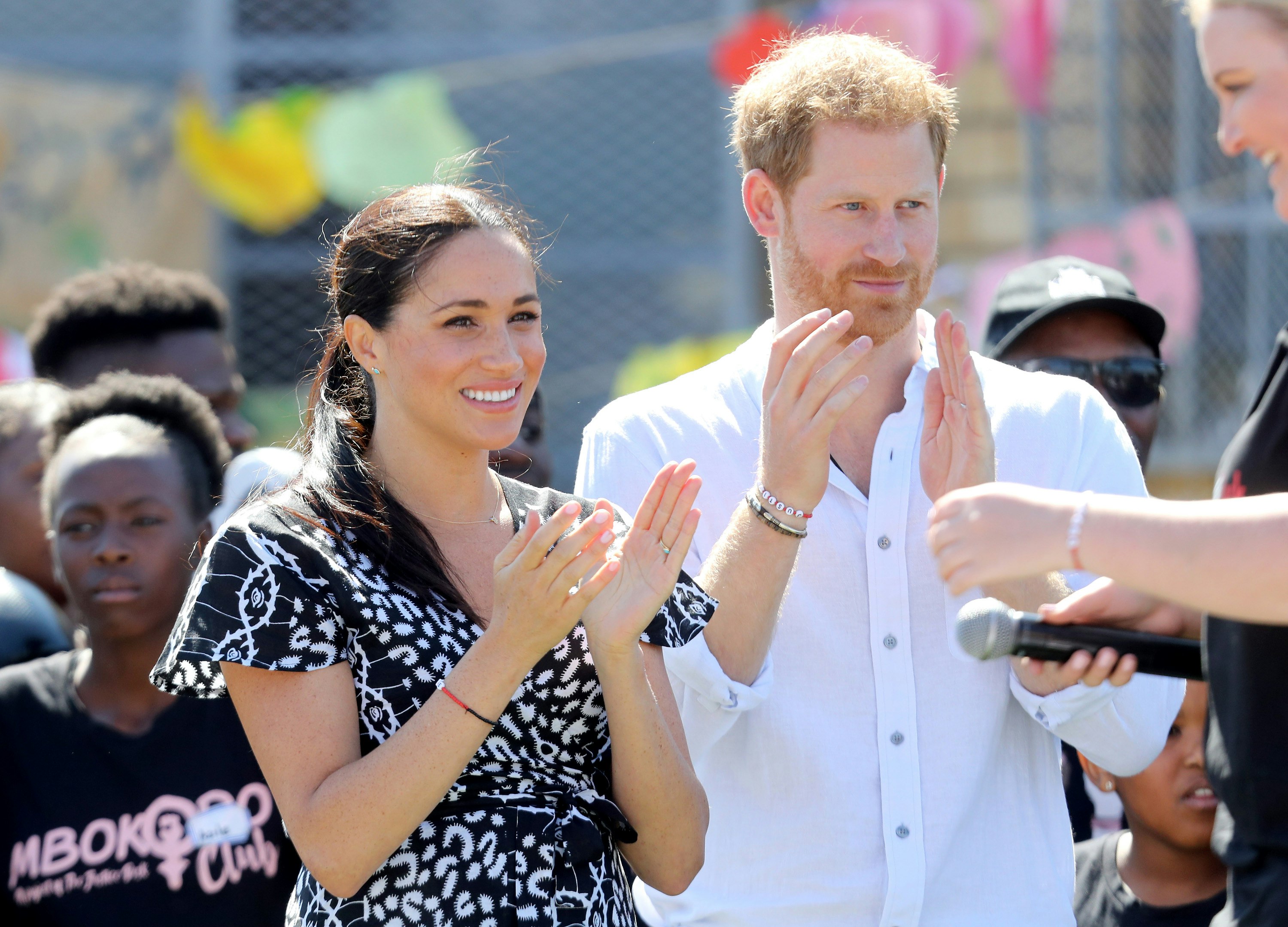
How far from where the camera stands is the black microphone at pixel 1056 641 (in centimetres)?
168

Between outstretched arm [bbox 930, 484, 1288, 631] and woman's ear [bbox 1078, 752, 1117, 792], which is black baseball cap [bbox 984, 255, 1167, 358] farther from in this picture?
outstretched arm [bbox 930, 484, 1288, 631]

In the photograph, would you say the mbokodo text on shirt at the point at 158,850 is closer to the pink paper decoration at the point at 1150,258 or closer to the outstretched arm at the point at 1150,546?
the outstretched arm at the point at 1150,546

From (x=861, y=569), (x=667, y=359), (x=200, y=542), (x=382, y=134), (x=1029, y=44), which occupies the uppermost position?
(x=1029, y=44)

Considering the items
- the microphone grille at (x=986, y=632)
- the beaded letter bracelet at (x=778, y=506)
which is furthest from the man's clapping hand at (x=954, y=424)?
the microphone grille at (x=986, y=632)

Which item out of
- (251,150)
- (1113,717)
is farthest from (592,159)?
(1113,717)

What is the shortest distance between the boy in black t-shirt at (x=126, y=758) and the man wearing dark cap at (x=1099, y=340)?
75.5 inches

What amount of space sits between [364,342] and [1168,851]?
1811 millimetres

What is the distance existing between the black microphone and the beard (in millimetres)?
783

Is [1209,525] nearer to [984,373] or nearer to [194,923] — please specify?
[984,373]

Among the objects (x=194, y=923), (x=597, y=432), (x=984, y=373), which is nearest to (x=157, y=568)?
(x=194, y=923)

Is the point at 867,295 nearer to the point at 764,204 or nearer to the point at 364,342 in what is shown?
the point at 764,204

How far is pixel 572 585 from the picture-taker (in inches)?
75.4

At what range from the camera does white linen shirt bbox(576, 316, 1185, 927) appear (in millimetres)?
2320

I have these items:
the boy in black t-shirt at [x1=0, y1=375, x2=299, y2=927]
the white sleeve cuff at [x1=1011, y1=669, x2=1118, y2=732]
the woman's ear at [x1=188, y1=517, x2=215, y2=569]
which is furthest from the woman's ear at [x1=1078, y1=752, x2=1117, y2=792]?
the woman's ear at [x1=188, y1=517, x2=215, y2=569]
